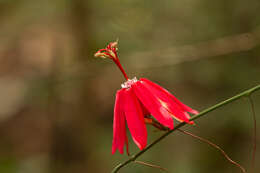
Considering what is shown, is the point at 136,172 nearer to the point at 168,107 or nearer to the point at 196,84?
the point at 196,84

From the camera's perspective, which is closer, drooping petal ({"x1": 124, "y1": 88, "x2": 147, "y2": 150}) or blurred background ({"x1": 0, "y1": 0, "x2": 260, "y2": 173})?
drooping petal ({"x1": 124, "y1": 88, "x2": 147, "y2": 150})

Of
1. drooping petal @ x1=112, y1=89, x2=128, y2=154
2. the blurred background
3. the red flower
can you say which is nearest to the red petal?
the red flower

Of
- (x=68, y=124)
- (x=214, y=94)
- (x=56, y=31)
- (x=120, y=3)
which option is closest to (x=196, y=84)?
(x=214, y=94)

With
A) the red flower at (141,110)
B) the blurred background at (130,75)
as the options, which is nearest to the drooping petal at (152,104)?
the red flower at (141,110)

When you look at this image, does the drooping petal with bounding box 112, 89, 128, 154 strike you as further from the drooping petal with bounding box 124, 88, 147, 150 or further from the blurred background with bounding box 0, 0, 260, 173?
the blurred background with bounding box 0, 0, 260, 173

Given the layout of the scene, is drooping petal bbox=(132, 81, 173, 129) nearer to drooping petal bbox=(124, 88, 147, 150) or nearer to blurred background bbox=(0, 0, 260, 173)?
drooping petal bbox=(124, 88, 147, 150)
